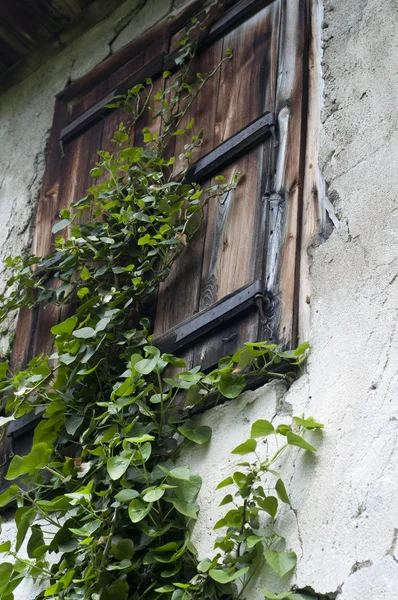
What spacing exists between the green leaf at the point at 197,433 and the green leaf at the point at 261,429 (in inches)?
10.1

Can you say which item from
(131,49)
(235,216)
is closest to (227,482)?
(235,216)

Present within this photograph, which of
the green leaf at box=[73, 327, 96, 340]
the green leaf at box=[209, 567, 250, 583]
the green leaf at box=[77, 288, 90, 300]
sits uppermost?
the green leaf at box=[77, 288, 90, 300]

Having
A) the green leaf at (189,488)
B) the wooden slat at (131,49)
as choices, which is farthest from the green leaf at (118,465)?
the wooden slat at (131,49)

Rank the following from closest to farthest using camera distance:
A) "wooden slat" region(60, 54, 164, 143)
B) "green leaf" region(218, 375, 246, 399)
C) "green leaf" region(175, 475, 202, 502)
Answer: "green leaf" region(175, 475, 202, 502) < "green leaf" region(218, 375, 246, 399) < "wooden slat" region(60, 54, 164, 143)

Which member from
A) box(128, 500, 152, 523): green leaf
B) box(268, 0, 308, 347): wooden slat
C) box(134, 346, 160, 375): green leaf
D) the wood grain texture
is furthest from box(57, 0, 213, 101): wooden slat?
box(128, 500, 152, 523): green leaf

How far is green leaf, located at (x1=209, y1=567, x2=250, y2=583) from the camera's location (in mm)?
1902

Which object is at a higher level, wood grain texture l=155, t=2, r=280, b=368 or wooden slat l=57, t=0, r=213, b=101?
wooden slat l=57, t=0, r=213, b=101

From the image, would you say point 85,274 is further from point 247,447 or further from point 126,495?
point 247,447

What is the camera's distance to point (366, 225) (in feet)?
7.43

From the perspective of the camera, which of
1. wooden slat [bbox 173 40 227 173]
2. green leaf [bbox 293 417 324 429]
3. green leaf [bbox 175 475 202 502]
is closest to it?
green leaf [bbox 293 417 324 429]

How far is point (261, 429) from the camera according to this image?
6.68 ft

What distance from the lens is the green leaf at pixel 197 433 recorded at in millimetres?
2270

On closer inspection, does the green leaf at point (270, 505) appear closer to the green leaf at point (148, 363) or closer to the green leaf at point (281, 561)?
the green leaf at point (281, 561)

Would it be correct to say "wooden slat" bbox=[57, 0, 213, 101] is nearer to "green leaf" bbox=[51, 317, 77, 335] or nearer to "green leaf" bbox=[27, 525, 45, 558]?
"green leaf" bbox=[51, 317, 77, 335]
